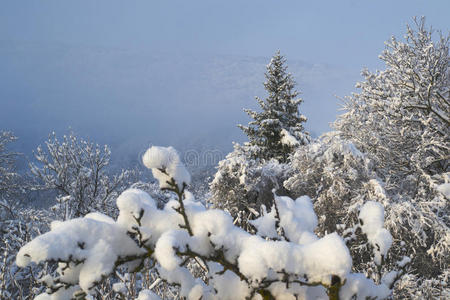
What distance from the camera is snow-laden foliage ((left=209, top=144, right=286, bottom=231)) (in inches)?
502

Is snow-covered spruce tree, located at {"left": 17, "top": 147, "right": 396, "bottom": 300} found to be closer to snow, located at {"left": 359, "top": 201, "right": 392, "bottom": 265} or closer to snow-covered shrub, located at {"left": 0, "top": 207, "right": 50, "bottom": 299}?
snow, located at {"left": 359, "top": 201, "right": 392, "bottom": 265}

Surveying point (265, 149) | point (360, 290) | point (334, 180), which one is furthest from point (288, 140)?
point (360, 290)

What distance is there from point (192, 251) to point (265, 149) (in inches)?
730

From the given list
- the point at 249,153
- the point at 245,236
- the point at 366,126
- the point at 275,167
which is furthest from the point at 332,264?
the point at 249,153

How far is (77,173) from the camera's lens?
40.9 ft

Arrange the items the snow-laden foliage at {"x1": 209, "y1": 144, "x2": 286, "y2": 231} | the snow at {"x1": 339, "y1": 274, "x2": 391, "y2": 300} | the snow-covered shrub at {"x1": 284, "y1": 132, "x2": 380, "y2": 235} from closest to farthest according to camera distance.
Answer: the snow at {"x1": 339, "y1": 274, "x2": 391, "y2": 300} → the snow-covered shrub at {"x1": 284, "y1": 132, "x2": 380, "y2": 235} → the snow-laden foliage at {"x1": 209, "y1": 144, "x2": 286, "y2": 231}

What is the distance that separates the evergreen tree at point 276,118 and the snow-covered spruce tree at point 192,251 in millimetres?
17298

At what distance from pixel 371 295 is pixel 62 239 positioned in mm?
1244

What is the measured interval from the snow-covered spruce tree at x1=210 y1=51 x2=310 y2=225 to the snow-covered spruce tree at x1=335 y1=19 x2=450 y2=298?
449cm

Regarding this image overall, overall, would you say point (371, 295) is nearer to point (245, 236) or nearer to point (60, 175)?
point (245, 236)

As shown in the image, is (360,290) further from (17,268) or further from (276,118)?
(276,118)

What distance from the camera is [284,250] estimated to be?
1.00 m

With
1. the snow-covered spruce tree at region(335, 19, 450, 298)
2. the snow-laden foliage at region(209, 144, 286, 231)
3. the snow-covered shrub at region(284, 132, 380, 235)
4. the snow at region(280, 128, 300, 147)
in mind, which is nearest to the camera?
the snow-covered spruce tree at region(335, 19, 450, 298)

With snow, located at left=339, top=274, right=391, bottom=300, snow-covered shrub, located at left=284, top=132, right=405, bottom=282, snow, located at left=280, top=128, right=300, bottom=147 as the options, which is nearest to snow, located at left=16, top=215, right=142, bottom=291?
snow, located at left=339, top=274, right=391, bottom=300
